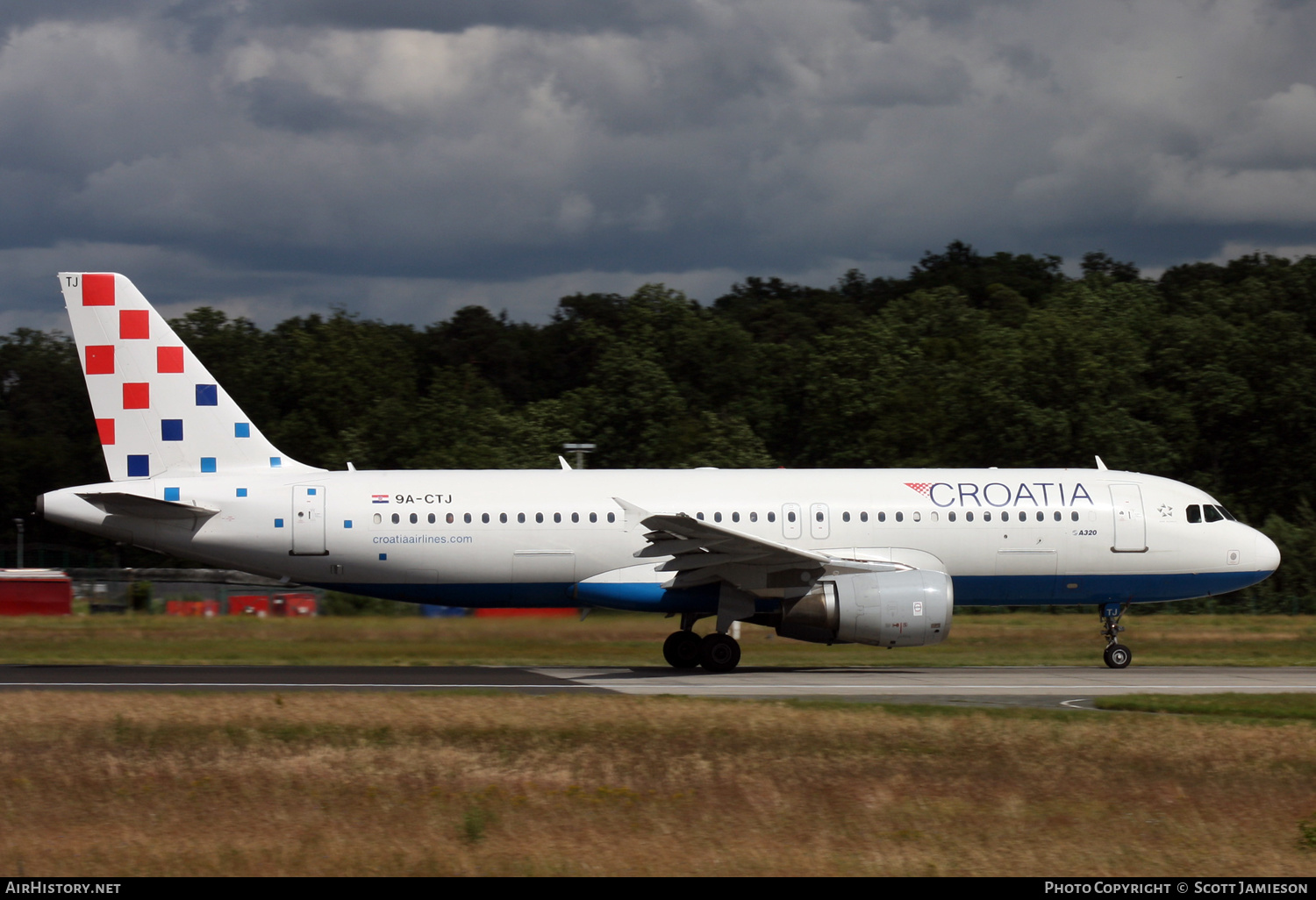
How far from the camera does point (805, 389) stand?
6906cm

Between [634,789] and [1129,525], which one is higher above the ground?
[1129,525]

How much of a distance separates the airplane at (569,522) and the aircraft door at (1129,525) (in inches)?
1.3

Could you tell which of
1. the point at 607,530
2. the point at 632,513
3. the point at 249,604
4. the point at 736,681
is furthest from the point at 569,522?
the point at 249,604

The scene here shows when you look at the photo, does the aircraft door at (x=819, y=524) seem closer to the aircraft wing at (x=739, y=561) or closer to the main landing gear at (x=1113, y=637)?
the aircraft wing at (x=739, y=561)

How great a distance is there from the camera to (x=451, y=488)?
24.1 metres

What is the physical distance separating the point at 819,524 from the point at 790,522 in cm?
48

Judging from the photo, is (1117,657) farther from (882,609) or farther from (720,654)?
(720,654)

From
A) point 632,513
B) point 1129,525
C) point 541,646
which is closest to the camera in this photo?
point 632,513

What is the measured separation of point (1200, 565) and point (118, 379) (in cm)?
1914

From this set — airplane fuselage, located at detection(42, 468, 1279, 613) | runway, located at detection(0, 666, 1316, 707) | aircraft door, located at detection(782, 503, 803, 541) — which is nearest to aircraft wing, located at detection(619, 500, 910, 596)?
airplane fuselage, located at detection(42, 468, 1279, 613)

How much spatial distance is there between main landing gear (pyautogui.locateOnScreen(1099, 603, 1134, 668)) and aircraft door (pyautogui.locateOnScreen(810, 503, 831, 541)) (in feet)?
16.8

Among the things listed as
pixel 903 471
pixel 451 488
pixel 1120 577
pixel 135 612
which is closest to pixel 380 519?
pixel 451 488
